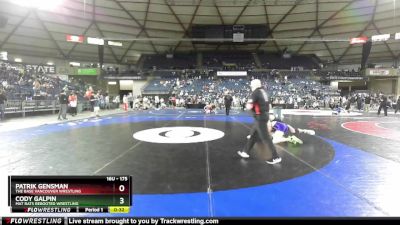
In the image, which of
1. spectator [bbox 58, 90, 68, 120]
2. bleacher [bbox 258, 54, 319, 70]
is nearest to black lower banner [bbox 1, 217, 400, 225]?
spectator [bbox 58, 90, 68, 120]

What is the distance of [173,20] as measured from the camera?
31328 mm

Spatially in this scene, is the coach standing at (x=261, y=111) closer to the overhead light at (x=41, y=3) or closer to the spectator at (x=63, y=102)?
the spectator at (x=63, y=102)

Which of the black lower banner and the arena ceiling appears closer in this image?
the black lower banner

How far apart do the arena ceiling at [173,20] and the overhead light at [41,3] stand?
1.40 feet

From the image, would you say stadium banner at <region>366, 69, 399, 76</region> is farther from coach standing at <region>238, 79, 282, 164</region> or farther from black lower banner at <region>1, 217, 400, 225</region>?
black lower banner at <region>1, 217, 400, 225</region>

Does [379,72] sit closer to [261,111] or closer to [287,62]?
[287,62]

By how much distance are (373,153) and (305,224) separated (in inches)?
163

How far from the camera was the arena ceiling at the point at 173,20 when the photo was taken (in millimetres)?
27781

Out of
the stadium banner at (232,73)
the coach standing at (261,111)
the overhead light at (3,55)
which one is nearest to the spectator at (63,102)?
the coach standing at (261,111)

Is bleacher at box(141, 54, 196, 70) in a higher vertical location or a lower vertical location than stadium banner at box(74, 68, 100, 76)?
higher

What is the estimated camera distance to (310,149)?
20.6ft
